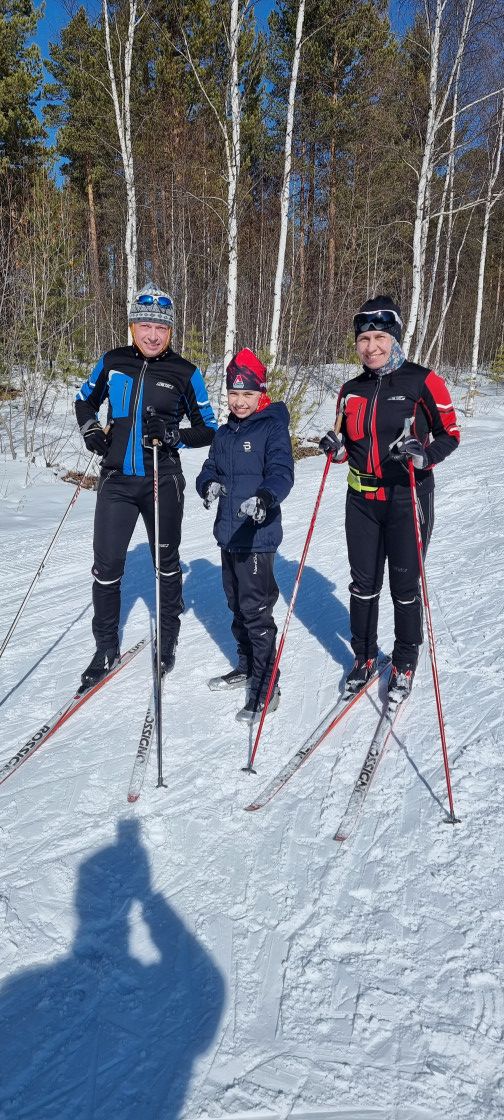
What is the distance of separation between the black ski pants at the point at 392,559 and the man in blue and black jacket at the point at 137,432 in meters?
1.01

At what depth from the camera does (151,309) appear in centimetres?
350

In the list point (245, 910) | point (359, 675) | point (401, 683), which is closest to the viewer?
point (245, 910)

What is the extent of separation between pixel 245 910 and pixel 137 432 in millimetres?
2440

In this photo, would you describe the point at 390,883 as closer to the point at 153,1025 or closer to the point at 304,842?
the point at 304,842

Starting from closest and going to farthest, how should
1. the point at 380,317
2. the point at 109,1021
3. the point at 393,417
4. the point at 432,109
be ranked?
1. the point at 109,1021
2. the point at 380,317
3. the point at 393,417
4. the point at 432,109

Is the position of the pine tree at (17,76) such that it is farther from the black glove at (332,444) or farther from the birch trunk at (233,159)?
the black glove at (332,444)

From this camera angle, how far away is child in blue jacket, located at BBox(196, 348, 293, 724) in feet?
10.8

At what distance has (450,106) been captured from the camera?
49.0ft

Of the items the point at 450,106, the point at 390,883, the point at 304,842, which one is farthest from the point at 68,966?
the point at 450,106

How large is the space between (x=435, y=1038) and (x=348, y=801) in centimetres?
109

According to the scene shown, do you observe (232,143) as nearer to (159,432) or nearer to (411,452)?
(159,432)

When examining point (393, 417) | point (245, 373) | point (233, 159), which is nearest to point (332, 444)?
point (393, 417)

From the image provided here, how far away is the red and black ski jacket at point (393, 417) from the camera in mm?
3301

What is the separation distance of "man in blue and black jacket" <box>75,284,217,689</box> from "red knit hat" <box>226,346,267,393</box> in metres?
0.51
